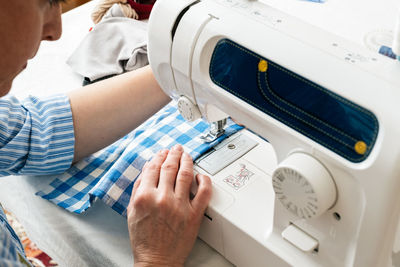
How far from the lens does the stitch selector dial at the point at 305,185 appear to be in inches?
24.3

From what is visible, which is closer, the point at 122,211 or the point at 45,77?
the point at 122,211

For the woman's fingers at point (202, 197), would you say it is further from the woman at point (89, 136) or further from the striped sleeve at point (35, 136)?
the striped sleeve at point (35, 136)

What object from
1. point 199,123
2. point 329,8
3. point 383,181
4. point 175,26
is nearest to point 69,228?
point 199,123

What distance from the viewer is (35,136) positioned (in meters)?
1.02

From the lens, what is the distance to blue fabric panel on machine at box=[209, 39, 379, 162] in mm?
581

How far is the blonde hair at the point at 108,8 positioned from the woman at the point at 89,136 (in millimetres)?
391

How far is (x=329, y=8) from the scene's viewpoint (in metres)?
1.12

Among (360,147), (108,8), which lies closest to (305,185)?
(360,147)

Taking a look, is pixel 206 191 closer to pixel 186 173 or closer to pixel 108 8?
pixel 186 173

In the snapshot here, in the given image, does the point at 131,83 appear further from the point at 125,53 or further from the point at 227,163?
the point at 227,163

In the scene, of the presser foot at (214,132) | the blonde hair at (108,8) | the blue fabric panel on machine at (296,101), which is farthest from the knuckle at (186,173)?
the blonde hair at (108,8)

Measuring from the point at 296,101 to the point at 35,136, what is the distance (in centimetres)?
66

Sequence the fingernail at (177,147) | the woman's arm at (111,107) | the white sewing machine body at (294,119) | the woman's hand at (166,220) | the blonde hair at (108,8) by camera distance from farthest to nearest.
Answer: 1. the blonde hair at (108,8)
2. the woman's arm at (111,107)
3. the fingernail at (177,147)
4. the woman's hand at (166,220)
5. the white sewing machine body at (294,119)

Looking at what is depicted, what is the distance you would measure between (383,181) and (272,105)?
0.69 ft
